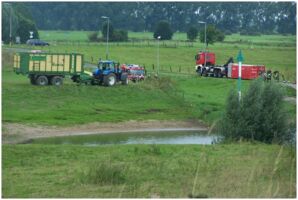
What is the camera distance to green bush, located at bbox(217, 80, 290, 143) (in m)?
26.6

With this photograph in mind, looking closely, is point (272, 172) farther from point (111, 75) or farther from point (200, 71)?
point (200, 71)

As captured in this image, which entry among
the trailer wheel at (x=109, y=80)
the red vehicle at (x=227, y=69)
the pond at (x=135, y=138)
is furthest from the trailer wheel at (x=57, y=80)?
the red vehicle at (x=227, y=69)

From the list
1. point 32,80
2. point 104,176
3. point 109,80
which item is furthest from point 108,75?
point 104,176

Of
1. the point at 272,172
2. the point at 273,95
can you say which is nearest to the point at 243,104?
the point at 273,95

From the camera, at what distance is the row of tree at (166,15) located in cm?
12769

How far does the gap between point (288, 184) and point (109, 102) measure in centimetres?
3828

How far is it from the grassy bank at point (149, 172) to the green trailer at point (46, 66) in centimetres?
3404

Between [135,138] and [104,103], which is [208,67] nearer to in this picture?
[104,103]

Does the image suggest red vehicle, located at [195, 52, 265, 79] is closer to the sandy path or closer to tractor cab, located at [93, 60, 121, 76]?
tractor cab, located at [93, 60, 121, 76]

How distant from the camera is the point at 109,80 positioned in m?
55.3

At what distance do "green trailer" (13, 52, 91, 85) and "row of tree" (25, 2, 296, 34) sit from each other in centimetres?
7097

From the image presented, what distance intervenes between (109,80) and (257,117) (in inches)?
1154

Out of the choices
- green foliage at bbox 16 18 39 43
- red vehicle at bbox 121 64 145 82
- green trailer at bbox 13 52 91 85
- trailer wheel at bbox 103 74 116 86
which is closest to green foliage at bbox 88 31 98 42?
green foliage at bbox 16 18 39 43

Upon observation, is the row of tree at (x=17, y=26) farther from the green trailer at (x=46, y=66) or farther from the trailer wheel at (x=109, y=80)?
the trailer wheel at (x=109, y=80)
